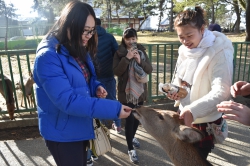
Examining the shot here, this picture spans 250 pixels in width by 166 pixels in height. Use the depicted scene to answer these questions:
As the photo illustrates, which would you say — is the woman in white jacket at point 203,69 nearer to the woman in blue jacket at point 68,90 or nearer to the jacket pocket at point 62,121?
the woman in blue jacket at point 68,90

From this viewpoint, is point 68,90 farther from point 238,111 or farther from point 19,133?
point 19,133

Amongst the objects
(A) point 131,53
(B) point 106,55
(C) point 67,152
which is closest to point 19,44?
(B) point 106,55

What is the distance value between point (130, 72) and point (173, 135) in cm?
158

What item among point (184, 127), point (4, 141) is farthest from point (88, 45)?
point (4, 141)

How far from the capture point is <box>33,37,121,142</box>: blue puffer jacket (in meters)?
1.78

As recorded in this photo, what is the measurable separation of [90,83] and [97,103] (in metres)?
0.53

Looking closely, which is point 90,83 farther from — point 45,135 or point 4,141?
point 4,141

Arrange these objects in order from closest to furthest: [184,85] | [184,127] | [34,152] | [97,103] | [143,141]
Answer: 1. [97,103]
2. [184,127]
3. [184,85]
4. [34,152]
5. [143,141]

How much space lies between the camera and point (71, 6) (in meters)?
1.93

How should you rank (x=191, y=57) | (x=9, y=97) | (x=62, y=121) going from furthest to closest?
(x=9, y=97) < (x=191, y=57) < (x=62, y=121)

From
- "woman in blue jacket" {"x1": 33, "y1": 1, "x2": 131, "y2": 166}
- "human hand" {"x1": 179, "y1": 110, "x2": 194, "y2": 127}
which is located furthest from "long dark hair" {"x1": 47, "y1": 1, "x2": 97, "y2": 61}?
"human hand" {"x1": 179, "y1": 110, "x2": 194, "y2": 127}

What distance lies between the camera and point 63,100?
5.82 ft

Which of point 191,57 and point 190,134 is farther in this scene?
point 191,57

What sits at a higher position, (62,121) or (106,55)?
(106,55)
